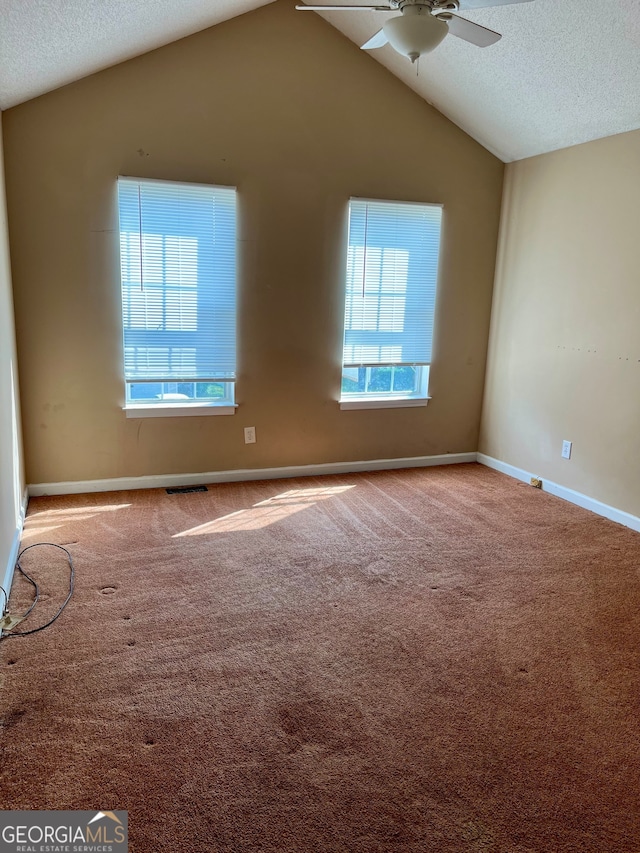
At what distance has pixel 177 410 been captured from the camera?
4.22m

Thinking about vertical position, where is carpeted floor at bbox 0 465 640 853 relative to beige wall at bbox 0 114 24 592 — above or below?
below

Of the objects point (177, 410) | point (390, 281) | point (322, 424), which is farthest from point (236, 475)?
point (390, 281)

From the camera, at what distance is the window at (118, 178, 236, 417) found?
3904 millimetres

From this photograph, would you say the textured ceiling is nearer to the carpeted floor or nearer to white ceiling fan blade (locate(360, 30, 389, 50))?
white ceiling fan blade (locate(360, 30, 389, 50))

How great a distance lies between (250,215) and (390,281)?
1.22 metres

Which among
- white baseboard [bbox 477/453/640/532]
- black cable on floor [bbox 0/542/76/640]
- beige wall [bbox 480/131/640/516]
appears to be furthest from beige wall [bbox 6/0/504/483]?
black cable on floor [bbox 0/542/76/640]

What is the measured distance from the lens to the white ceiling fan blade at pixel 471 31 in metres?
2.50

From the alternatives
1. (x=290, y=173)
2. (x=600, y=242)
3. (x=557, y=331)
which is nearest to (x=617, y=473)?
(x=557, y=331)

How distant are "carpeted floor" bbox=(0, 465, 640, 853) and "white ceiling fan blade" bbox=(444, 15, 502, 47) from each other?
260 cm

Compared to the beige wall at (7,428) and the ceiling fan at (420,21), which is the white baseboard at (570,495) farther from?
the beige wall at (7,428)

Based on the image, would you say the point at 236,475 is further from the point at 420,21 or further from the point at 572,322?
the point at 420,21

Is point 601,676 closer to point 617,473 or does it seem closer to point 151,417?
point 617,473

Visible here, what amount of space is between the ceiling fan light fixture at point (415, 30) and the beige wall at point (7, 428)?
91.4 inches

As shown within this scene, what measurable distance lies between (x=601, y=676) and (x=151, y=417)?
3190mm
